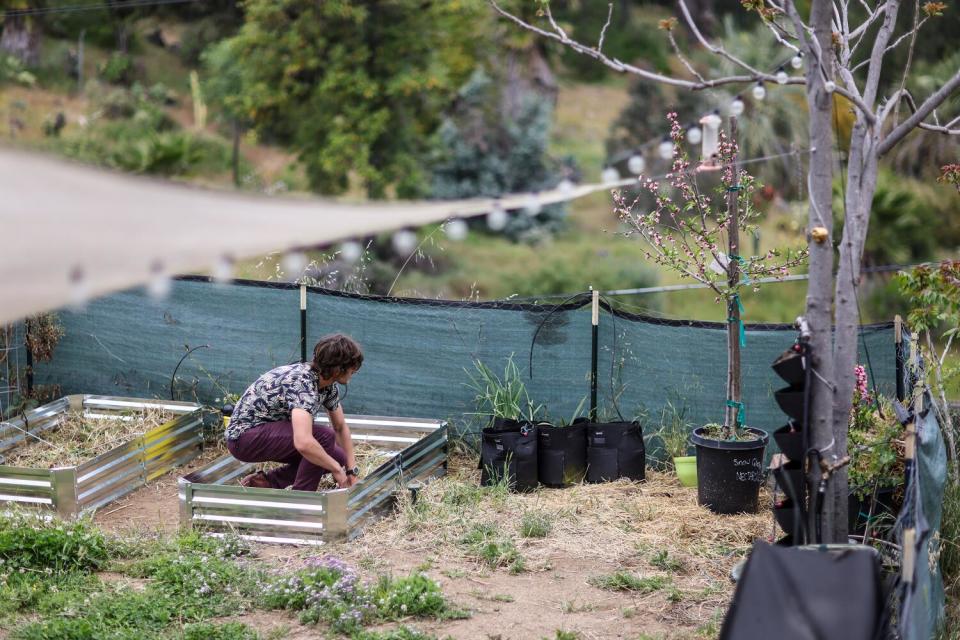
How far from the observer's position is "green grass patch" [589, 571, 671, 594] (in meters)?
5.52

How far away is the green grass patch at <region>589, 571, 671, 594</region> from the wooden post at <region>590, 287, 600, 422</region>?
6.62 ft

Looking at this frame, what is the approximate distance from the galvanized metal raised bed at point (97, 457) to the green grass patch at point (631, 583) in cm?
316

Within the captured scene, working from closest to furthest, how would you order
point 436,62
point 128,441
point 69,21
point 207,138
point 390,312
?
point 128,441 → point 390,312 → point 436,62 → point 207,138 → point 69,21

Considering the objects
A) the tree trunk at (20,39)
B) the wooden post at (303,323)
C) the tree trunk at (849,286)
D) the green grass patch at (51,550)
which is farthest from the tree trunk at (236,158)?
the tree trunk at (849,286)

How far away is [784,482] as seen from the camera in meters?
4.75

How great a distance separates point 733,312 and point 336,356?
2475 millimetres

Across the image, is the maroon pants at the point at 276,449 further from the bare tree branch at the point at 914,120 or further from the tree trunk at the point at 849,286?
the bare tree branch at the point at 914,120

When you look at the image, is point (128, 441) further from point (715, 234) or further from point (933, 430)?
point (933, 430)

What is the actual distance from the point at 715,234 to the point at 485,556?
2.53 m

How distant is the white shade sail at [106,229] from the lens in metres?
3.29

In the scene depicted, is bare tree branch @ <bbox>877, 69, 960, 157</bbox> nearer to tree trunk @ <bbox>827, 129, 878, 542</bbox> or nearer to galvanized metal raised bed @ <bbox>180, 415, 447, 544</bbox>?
tree trunk @ <bbox>827, 129, 878, 542</bbox>

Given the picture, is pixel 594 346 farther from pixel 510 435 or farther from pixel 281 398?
pixel 281 398

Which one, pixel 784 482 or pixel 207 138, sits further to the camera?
pixel 207 138

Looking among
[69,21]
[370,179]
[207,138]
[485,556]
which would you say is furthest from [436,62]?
[485,556]
